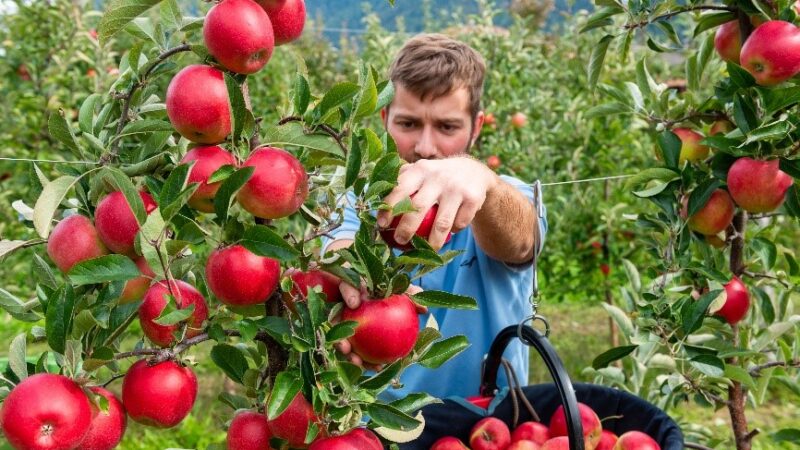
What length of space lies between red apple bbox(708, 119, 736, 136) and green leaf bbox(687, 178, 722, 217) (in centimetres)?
13

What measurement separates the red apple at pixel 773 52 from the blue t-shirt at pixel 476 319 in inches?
23.4

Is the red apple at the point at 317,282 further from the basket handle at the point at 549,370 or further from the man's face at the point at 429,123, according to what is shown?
the man's face at the point at 429,123

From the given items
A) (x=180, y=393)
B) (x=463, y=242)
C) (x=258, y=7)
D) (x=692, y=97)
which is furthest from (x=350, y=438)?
(x=463, y=242)

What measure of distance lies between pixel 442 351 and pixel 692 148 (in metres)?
0.79

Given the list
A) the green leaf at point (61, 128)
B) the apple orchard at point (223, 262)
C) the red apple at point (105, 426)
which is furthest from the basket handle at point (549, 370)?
the green leaf at point (61, 128)

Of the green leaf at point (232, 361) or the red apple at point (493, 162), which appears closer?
the green leaf at point (232, 361)

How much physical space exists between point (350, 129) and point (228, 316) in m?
0.26

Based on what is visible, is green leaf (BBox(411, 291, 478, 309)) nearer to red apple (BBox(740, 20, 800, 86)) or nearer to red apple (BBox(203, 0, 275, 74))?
red apple (BBox(203, 0, 275, 74))

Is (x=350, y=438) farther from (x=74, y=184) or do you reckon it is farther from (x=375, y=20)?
(x=375, y=20)

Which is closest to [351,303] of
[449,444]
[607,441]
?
[449,444]

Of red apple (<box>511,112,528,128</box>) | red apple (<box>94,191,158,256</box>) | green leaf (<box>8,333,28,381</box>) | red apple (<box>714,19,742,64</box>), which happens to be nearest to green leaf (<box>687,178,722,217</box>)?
red apple (<box>714,19,742,64</box>)

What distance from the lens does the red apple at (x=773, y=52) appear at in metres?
1.22

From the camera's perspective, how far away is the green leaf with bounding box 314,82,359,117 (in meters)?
0.79

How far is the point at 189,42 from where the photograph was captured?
89 centimetres
